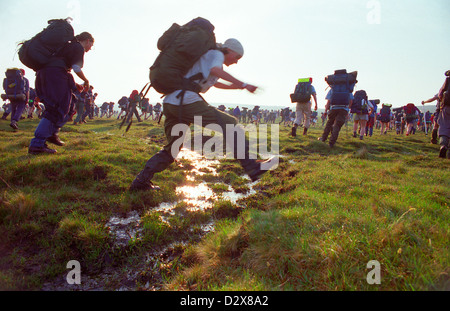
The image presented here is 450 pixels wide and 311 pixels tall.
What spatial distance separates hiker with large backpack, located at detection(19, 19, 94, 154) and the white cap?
3294mm

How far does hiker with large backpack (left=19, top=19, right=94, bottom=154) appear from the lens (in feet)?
14.3

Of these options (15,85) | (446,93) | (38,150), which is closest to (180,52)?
(38,150)

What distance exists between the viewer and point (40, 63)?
171 inches

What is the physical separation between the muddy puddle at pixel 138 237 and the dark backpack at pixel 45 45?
3.58 meters

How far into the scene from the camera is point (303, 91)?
1103 centimetres

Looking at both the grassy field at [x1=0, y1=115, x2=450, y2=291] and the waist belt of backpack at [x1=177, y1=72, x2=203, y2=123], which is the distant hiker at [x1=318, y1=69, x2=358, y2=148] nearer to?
the grassy field at [x1=0, y1=115, x2=450, y2=291]

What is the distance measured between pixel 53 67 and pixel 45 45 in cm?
40

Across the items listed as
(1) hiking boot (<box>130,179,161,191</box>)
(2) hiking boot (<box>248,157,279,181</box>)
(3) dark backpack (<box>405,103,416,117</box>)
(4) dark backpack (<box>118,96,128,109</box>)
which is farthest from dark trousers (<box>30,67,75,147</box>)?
(4) dark backpack (<box>118,96,128,109</box>)

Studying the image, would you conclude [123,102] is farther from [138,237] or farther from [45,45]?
[138,237]
